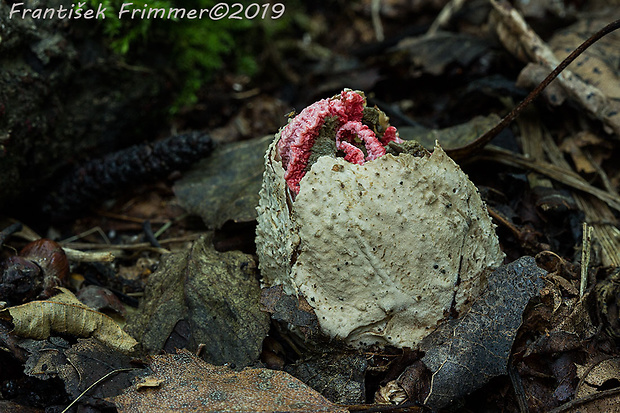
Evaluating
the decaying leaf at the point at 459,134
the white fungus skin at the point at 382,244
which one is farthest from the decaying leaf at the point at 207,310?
the decaying leaf at the point at 459,134

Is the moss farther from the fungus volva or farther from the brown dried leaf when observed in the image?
the brown dried leaf

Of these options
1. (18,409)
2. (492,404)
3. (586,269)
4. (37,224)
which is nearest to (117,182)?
(37,224)

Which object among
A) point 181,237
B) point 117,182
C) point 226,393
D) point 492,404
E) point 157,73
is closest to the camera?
point 226,393

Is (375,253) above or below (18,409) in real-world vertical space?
above

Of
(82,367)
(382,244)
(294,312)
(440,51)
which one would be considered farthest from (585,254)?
(82,367)

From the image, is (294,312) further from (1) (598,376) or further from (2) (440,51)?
(2) (440,51)

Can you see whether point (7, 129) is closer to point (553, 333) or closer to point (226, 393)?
point (226, 393)
